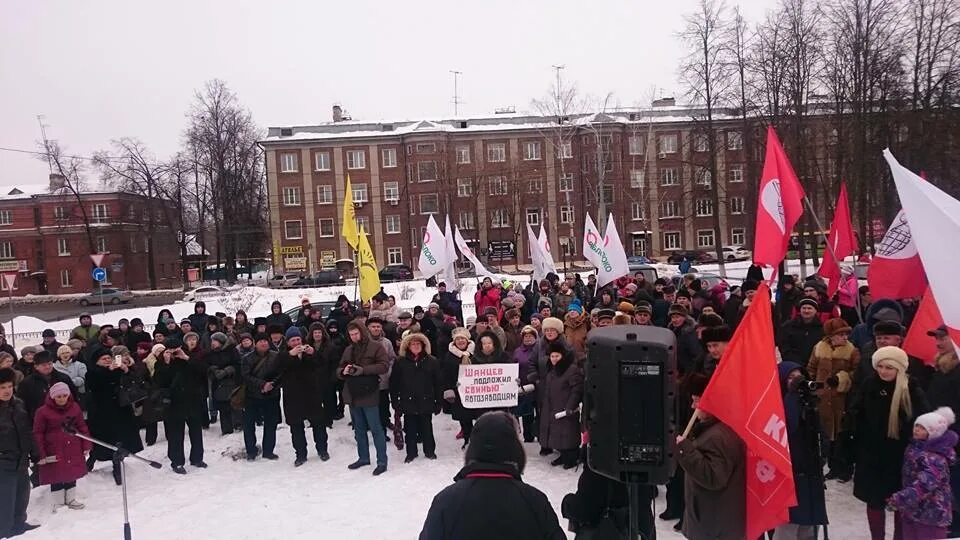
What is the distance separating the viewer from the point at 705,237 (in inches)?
2304

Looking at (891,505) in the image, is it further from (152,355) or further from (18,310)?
(18,310)

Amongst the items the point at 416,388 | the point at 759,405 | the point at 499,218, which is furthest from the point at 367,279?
the point at 499,218

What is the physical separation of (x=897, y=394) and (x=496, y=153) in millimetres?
51555

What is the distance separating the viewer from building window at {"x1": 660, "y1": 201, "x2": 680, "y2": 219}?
5650 cm

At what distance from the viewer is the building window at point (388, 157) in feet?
185

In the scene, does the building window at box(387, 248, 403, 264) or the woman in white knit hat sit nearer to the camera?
the woman in white knit hat

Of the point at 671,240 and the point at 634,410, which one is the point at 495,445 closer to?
the point at 634,410

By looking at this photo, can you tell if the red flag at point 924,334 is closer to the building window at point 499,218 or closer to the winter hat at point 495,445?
the winter hat at point 495,445

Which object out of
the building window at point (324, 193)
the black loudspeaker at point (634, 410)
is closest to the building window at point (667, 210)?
the building window at point (324, 193)

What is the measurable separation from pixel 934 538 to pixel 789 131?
26.0 meters

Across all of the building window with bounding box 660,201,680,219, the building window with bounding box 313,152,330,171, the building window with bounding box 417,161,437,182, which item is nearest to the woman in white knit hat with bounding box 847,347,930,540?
the building window with bounding box 417,161,437,182

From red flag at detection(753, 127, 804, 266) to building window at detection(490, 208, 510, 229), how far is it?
44584 millimetres

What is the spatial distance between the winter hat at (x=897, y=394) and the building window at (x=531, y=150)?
2017 inches

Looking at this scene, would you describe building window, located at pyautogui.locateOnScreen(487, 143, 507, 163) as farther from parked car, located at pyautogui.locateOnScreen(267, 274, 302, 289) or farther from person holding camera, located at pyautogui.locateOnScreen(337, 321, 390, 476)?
person holding camera, located at pyautogui.locateOnScreen(337, 321, 390, 476)
